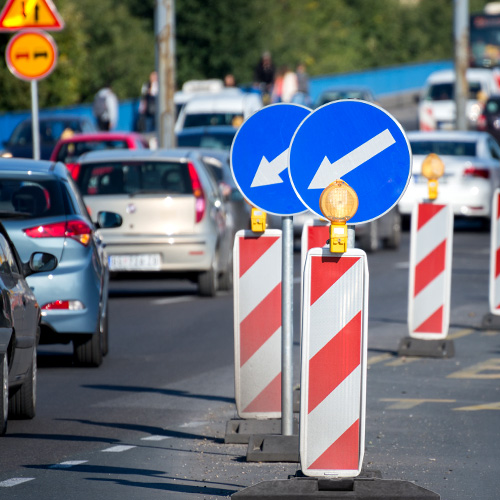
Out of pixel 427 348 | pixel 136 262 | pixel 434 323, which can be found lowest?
pixel 136 262

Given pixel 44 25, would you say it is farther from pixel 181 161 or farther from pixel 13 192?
pixel 13 192

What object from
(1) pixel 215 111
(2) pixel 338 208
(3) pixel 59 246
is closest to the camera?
(2) pixel 338 208

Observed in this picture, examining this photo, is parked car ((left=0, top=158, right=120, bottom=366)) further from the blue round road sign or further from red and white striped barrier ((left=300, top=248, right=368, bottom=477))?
red and white striped barrier ((left=300, top=248, right=368, bottom=477))

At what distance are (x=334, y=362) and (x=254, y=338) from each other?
7.44 ft


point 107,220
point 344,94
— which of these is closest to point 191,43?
point 344,94

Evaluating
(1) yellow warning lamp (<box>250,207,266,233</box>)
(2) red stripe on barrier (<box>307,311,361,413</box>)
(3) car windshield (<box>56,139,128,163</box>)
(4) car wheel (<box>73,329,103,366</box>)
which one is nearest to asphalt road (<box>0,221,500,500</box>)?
(4) car wheel (<box>73,329,103,366</box>)

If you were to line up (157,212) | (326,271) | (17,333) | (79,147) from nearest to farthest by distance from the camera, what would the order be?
(326,271) → (17,333) → (157,212) → (79,147)

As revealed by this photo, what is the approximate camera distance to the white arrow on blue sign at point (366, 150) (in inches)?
280

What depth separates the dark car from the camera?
132 ft

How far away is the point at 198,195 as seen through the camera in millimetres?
17141

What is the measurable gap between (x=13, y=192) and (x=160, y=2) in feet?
45.3

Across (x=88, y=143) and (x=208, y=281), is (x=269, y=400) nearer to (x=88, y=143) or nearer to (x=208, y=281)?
(x=208, y=281)

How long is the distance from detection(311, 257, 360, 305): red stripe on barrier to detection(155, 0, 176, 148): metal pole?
62.8ft

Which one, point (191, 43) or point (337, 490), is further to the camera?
point (191, 43)
